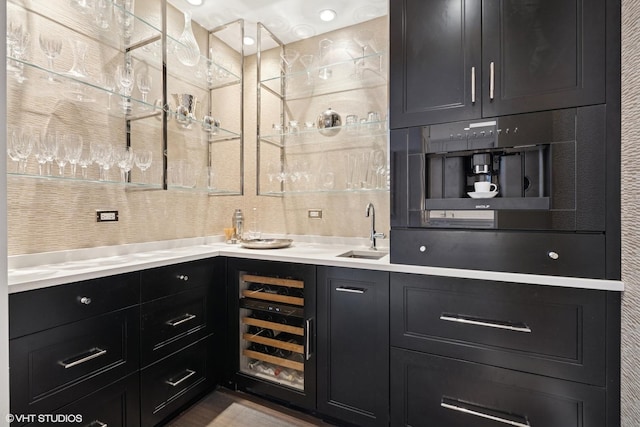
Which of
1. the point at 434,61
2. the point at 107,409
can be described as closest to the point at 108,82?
the point at 107,409

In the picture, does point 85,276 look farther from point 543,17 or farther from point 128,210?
point 543,17

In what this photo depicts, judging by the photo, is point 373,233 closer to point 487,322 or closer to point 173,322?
point 487,322

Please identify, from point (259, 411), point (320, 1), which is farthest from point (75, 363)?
point (320, 1)

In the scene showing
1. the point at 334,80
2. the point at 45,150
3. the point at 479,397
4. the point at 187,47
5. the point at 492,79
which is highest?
the point at 187,47

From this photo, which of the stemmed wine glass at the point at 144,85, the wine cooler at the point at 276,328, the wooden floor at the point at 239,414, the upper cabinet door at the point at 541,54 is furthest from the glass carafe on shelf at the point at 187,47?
the wooden floor at the point at 239,414

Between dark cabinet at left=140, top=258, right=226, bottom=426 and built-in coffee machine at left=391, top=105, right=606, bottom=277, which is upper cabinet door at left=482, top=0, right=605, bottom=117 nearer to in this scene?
built-in coffee machine at left=391, top=105, right=606, bottom=277

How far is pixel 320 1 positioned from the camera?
220cm

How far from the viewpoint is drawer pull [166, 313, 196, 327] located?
1.73 m

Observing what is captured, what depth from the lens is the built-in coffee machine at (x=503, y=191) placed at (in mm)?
1292

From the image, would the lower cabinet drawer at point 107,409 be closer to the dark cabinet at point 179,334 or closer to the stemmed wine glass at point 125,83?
the dark cabinet at point 179,334

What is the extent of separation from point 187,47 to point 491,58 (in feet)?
6.71

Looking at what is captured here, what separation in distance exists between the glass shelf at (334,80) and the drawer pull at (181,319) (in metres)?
1.92

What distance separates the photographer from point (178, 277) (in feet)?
5.79

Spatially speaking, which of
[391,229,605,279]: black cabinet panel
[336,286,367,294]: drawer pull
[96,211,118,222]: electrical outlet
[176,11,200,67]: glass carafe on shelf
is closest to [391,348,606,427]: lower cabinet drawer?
[336,286,367,294]: drawer pull
